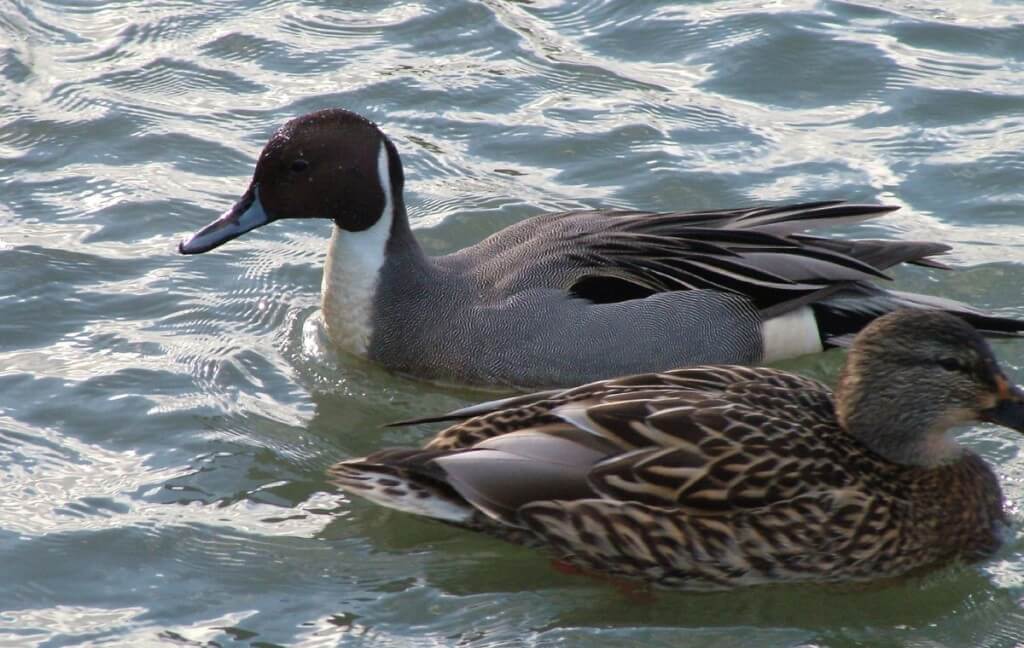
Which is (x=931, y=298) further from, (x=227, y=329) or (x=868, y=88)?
(x=227, y=329)

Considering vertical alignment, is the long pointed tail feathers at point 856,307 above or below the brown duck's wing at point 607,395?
below

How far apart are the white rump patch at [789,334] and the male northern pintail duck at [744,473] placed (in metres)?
1.63

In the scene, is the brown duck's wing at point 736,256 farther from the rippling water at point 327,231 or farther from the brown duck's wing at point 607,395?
the brown duck's wing at point 607,395

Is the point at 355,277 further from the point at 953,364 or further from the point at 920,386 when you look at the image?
the point at 953,364

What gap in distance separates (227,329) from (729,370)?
3056 mm

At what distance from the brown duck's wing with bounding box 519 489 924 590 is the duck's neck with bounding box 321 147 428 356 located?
2310 mm

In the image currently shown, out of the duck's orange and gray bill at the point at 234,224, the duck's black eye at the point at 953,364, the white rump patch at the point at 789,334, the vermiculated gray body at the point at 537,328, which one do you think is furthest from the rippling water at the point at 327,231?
the duck's black eye at the point at 953,364

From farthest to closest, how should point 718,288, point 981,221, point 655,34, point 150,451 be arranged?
point 655,34 < point 981,221 < point 718,288 < point 150,451

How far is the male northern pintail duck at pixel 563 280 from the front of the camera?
8516mm

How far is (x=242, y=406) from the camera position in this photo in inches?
330

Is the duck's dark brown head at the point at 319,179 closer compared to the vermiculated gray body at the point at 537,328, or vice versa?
the vermiculated gray body at the point at 537,328

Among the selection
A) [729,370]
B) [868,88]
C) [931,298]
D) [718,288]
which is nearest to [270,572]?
[729,370]

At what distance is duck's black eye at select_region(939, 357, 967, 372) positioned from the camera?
22.5 feet

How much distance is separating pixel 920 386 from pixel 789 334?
1.91 metres
